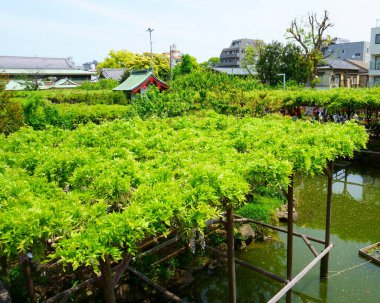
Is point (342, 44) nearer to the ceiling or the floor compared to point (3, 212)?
nearer to the ceiling

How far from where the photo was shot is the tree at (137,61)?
2376 inches

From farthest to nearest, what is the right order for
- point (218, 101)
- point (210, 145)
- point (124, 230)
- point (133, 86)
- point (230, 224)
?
point (133, 86)
point (218, 101)
point (210, 145)
point (230, 224)
point (124, 230)

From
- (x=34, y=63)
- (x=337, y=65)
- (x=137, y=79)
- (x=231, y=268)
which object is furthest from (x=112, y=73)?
(x=231, y=268)

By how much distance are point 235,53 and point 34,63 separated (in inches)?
1932

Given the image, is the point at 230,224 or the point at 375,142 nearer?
the point at 230,224

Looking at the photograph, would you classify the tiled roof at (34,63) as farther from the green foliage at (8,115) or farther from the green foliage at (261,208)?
the green foliage at (261,208)

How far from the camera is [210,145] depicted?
22.4 ft

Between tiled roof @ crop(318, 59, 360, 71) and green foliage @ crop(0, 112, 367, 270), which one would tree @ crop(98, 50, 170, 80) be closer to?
tiled roof @ crop(318, 59, 360, 71)

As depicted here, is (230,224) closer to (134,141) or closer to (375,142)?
(134,141)

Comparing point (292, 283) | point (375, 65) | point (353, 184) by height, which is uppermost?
point (375, 65)

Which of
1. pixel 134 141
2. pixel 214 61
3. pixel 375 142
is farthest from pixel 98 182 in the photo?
pixel 214 61

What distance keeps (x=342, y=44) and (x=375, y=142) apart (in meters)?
55.4

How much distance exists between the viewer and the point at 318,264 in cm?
955

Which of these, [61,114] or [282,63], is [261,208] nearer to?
[61,114]
